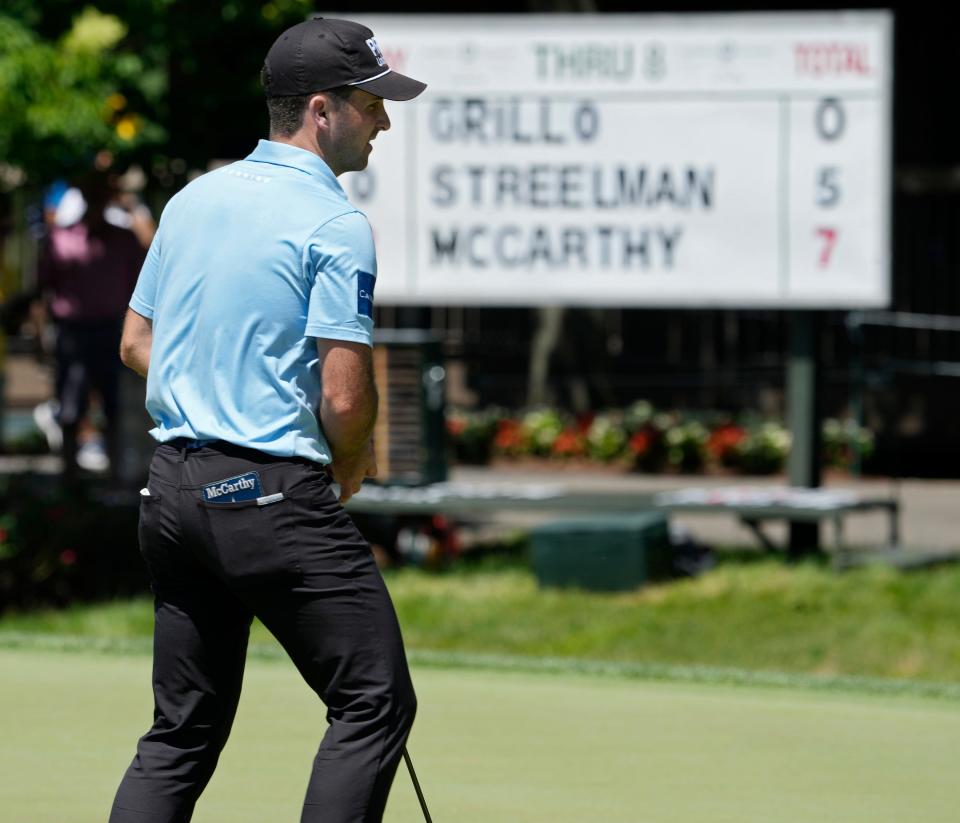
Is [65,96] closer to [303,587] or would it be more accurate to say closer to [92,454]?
[92,454]

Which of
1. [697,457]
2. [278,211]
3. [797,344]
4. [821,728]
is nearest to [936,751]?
[821,728]

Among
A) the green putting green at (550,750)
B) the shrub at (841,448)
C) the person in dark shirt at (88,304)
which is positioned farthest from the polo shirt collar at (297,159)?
the shrub at (841,448)

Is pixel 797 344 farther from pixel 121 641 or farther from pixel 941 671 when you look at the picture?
pixel 121 641

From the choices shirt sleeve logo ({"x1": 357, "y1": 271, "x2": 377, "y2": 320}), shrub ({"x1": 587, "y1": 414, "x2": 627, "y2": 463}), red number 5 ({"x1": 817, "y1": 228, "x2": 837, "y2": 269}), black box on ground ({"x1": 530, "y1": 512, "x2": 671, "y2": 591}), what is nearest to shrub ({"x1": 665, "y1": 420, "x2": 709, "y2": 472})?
shrub ({"x1": 587, "y1": 414, "x2": 627, "y2": 463})

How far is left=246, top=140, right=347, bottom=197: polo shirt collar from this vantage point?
3779 millimetres

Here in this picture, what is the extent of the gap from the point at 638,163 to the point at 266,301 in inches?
299

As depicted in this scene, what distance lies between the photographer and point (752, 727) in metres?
5.96

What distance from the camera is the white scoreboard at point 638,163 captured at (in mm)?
10844

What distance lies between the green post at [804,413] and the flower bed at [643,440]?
176 inches

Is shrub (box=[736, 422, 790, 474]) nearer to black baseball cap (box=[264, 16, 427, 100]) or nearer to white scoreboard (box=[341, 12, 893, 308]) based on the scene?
white scoreboard (box=[341, 12, 893, 308])

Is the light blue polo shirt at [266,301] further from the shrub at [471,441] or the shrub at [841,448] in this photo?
the shrub at [471,441]

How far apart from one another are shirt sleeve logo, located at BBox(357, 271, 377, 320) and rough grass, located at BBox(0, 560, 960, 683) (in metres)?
5.84

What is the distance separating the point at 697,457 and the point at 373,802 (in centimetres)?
1294

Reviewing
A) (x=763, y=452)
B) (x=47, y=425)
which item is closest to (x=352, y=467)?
(x=763, y=452)
